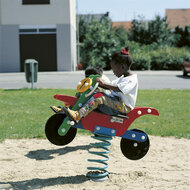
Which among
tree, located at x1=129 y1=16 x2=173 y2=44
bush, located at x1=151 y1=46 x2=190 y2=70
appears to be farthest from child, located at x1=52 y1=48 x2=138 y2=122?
tree, located at x1=129 y1=16 x2=173 y2=44

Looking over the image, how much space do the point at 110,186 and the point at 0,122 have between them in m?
3.98

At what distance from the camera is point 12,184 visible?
12.8 ft

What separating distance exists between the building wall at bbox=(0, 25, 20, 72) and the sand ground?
814 inches

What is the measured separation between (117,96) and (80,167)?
3.93 feet

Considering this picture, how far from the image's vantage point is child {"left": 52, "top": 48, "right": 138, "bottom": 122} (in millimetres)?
3738

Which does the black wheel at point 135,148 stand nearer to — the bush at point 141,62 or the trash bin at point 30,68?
the trash bin at point 30,68

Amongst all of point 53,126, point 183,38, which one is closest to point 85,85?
point 53,126

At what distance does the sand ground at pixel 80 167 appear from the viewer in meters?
3.93

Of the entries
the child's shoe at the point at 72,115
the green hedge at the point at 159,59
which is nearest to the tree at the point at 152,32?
the green hedge at the point at 159,59

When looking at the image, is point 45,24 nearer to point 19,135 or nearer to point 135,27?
point 135,27

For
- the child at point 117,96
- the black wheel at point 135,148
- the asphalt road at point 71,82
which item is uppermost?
the child at point 117,96

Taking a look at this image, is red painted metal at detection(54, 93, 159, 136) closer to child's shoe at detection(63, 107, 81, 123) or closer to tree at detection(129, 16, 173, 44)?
child's shoe at detection(63, 107, 81, 123)

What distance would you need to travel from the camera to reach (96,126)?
390cm

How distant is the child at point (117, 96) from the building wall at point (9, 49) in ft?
74.5
